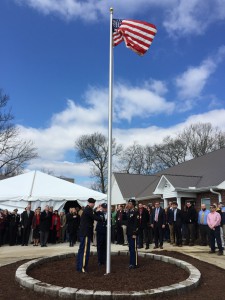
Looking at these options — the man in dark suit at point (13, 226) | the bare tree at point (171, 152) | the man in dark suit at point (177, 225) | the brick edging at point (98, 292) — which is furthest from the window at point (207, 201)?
the bare tree at point (171, 152)

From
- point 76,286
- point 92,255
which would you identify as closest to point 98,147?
A: point 92,255

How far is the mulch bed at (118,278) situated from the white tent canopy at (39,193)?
27.6ft

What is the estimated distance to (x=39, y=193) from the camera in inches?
718

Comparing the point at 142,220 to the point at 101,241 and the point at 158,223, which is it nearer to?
the point at 158,223

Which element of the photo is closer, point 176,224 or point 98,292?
point 98,292

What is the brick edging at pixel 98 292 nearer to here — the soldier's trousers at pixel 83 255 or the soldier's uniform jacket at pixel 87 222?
the soldier's trousers at pixel 83 255

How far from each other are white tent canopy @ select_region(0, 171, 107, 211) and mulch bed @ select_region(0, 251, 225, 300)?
8.42 metres

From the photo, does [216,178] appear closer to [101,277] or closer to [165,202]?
[165,202]

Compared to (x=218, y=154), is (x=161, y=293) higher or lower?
lower

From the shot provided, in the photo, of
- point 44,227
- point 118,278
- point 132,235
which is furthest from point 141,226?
point 118,278

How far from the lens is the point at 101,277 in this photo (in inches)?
294

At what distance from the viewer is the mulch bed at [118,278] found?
21.3ft

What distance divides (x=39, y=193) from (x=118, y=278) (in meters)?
11.7

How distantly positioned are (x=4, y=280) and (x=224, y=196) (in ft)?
44.9
